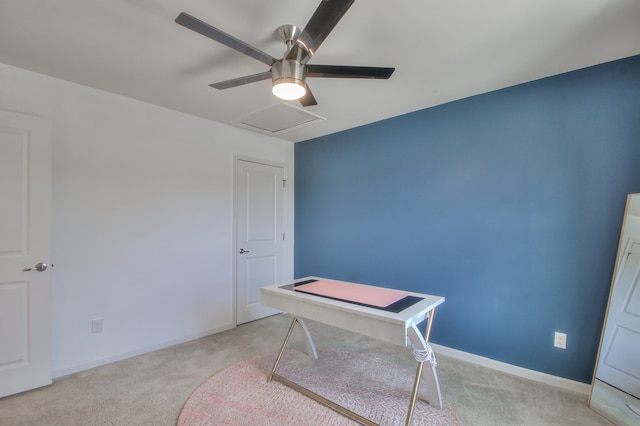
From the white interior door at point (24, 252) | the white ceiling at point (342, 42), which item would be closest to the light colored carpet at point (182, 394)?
the white interior door at point (24, 252)

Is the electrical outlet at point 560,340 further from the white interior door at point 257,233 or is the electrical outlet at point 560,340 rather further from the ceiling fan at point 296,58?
the white interior door at point 257,233

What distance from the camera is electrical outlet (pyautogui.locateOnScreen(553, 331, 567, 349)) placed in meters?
2.25

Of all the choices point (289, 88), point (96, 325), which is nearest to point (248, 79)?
point (289, 88)

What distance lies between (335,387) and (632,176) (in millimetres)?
2555

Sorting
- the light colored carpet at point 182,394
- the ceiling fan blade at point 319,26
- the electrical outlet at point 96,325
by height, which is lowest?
the light colored carpet at point 182,394

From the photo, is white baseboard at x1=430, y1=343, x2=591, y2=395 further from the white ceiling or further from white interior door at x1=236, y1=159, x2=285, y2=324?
the white ceiling

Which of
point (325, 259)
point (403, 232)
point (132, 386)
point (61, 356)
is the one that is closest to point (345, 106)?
point (403, 232)

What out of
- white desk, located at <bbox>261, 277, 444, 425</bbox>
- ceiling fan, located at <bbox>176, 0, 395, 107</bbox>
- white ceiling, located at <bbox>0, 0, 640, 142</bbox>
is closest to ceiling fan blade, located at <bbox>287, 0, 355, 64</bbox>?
ceiling fan, located at <bbox>176, 0, 395, 107</bbox>

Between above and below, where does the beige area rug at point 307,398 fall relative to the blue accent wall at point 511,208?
below

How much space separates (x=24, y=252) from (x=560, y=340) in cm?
401

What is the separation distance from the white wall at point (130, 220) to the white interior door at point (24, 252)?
170 mm

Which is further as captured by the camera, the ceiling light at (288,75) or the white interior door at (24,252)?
the white interior door at (24,252)

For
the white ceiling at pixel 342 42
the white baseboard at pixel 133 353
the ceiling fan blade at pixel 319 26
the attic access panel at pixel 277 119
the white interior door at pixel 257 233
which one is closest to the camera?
the ceiling fan blade at pixel 319 26

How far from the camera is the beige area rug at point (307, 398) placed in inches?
73.9
